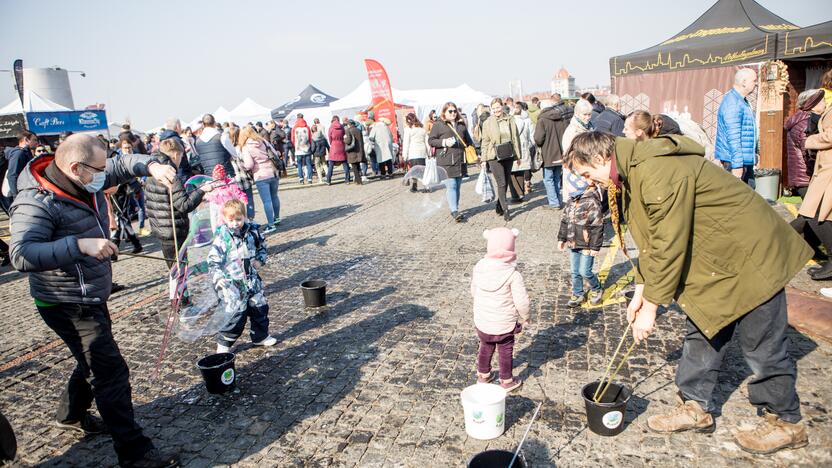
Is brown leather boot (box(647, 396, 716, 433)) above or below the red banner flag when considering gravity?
below

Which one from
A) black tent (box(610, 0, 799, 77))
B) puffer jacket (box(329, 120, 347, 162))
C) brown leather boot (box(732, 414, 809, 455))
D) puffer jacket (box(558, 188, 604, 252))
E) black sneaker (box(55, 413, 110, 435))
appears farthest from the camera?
puffer jacket (box(329, 120, 347, 162))

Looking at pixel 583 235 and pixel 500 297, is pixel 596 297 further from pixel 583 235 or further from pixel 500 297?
pixel 500 297

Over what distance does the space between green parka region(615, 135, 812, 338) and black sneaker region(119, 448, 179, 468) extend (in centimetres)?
310

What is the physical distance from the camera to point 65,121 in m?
27.6

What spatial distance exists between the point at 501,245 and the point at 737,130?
490cm

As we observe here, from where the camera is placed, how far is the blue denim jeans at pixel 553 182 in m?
9.48

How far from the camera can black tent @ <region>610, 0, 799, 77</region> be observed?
10.2 metres

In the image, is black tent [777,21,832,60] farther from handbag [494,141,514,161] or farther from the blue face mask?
the blue face mask

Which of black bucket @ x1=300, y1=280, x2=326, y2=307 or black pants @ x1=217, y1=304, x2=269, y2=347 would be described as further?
black bucket @ x1=300, y1=280, x2=326, y2=307

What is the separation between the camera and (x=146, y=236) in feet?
35.8

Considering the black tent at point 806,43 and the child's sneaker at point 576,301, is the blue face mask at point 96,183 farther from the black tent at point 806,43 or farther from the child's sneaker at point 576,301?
the black tent at point 806,43

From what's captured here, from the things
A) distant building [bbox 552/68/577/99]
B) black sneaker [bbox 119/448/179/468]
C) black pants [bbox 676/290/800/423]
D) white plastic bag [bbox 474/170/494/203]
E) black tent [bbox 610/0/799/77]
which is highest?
distant building [bbox 552/68/577/99]

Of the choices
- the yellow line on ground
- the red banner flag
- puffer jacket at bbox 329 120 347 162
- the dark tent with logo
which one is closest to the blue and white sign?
the red banner flag

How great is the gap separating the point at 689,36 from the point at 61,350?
1380cm
